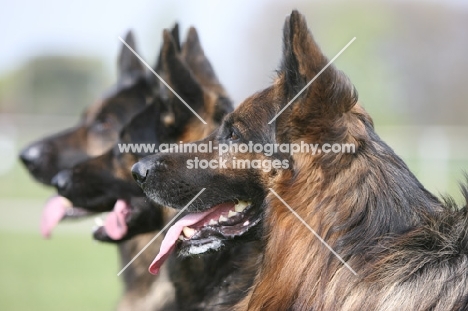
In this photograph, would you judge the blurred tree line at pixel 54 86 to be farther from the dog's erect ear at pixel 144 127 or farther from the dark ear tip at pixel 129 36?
the dog's erect ear at pixel 144 127

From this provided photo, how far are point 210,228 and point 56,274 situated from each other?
7.78 meters

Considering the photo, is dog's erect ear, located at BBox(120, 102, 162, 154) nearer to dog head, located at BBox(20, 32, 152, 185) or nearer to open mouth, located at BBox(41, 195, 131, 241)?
open mouth, located at BBox(41, 195, 131, 241)

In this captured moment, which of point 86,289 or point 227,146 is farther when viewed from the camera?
point 86,289

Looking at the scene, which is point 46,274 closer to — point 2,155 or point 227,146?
point 227,146

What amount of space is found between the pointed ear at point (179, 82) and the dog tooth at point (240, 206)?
64.8 inches

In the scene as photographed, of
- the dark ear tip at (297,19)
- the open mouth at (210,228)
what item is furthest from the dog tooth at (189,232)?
the dark ear tip at (297,19)

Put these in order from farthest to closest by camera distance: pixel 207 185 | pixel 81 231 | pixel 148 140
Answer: pixel 81 231, pixel 148 140, pixel 207 185

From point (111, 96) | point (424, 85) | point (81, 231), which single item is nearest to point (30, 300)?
point (111, 96)

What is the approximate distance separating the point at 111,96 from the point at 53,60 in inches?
1543

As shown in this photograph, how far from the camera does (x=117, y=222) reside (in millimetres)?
5672

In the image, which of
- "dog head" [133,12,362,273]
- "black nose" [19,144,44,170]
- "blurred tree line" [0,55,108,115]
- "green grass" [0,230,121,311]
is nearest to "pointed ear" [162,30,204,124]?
"dog head" [133,12,362,273]

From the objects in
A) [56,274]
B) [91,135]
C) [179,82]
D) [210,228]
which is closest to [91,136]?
[91,135]

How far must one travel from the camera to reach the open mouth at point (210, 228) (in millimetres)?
4148

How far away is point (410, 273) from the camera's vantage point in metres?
3.48
